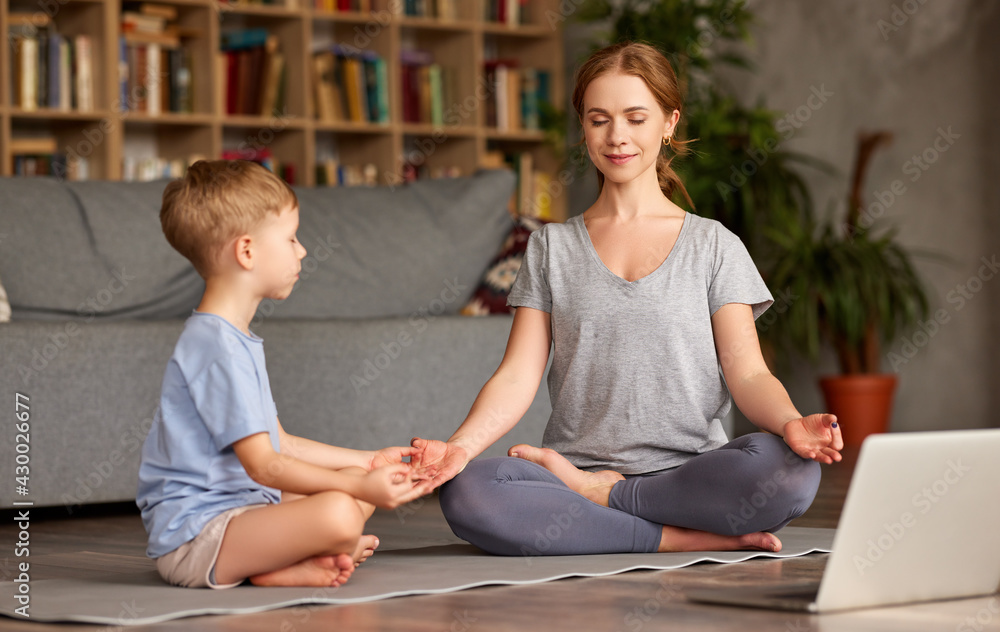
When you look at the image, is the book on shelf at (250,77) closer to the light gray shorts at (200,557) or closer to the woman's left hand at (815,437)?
the light gray shorts at (200,557)

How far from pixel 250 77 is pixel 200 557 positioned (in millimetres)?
3375

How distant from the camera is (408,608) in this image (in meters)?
1.28

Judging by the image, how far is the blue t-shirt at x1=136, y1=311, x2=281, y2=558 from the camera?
1.36 meters

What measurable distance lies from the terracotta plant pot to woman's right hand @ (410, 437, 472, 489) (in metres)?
2.53

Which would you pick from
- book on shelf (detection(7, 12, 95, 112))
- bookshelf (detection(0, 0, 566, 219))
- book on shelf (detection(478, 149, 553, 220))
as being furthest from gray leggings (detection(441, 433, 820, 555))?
book on shelf (detection(478, 149, 553, 220))

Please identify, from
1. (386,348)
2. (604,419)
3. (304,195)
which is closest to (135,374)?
(386,348)

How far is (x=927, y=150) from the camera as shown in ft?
13.1

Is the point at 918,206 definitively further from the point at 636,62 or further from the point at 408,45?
the point at 636,62

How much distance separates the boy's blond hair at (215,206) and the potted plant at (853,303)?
8.84 ft

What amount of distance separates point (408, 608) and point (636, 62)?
887 millimetres

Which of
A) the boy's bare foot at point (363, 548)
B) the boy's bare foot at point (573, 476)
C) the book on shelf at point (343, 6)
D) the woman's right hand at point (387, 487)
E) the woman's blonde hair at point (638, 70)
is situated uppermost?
the book on shelf at point (343, 6)

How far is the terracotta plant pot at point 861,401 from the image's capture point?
3.84 m

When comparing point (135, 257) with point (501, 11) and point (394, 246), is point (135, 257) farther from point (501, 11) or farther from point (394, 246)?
point (501, 11)

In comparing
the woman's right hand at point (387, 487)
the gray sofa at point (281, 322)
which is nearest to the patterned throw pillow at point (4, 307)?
the gray sofa at point (281, 322)
